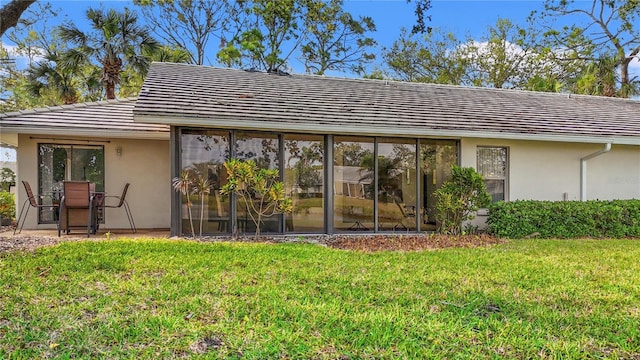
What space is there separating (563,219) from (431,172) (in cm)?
314

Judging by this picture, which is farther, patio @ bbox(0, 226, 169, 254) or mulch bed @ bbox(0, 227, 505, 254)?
mulch bed @ bbox(0, 227, 505, 254)

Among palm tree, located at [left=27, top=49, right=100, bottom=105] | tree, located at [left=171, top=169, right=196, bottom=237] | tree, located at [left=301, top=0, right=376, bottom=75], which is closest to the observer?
tree, located at [left=171, top=169, right=196, bottom=237]

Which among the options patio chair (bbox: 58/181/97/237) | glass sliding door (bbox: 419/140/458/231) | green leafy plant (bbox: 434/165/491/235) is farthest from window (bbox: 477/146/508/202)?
patio chair (bbox: 58/181/97/237)

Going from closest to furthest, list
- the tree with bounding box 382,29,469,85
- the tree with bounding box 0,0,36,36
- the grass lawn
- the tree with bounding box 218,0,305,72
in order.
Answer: the grass lawn, the tree with bounding box 0,0,36,36, the tree with bounding box 218,0,305,72, the tree with bounding box 382,29,469,85

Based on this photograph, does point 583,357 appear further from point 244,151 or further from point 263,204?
point 244,151

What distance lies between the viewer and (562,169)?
10.6m

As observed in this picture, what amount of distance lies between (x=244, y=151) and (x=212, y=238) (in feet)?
6.44

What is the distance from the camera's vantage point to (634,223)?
31.1 feet

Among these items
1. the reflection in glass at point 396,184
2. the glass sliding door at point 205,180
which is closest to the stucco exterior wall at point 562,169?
the reflection in glass at point 396,184

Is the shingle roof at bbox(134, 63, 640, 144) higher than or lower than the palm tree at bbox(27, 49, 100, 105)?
lower

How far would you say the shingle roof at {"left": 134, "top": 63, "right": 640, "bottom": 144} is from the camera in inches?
333

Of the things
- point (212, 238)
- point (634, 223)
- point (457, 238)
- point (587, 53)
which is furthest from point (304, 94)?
point (587, 53)

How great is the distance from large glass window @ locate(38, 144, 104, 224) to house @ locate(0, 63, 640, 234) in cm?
9

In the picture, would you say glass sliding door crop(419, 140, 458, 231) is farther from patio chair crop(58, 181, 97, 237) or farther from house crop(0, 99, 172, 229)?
patio chair crop(58, 181, 97, 237)
